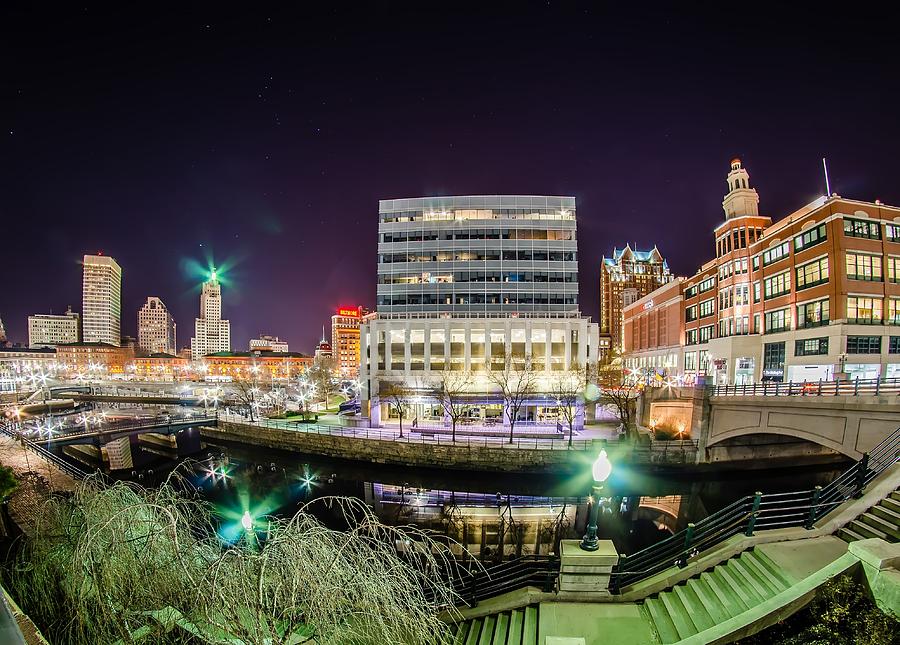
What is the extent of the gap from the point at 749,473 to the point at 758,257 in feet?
108

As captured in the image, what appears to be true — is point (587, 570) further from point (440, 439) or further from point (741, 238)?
point (741, 238)

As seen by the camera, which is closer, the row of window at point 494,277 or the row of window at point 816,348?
the row of window at point 816,348

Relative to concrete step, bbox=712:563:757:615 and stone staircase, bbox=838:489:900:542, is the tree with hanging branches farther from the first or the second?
stone staircase, bbox=838:489:900:542

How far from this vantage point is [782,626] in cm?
745

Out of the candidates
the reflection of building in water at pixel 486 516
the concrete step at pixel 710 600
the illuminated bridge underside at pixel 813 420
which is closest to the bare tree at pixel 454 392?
the reflection of building in water at pixel 486 516

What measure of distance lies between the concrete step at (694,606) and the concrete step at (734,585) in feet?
2.09

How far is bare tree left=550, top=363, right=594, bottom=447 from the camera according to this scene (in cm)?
4231

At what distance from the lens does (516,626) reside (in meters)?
9.89

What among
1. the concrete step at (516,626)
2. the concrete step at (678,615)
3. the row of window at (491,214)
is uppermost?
the row of window at (491,214)

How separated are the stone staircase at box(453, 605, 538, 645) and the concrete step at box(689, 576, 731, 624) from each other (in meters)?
3.98

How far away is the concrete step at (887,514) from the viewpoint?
10.1m

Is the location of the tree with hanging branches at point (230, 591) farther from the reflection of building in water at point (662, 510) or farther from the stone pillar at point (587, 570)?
the reflection of building in water at point (662, 510)

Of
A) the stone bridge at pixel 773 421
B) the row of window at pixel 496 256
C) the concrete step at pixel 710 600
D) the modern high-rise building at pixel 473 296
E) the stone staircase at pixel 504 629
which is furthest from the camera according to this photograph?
the row of window at pixel 496 256

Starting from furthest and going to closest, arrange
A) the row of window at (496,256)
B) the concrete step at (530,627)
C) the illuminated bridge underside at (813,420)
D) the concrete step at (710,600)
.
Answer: the row of window at (496,256) < the illuminated bridge underside at (813,420) < the concrete step at (530,627) < the concrete step at (710,600)
